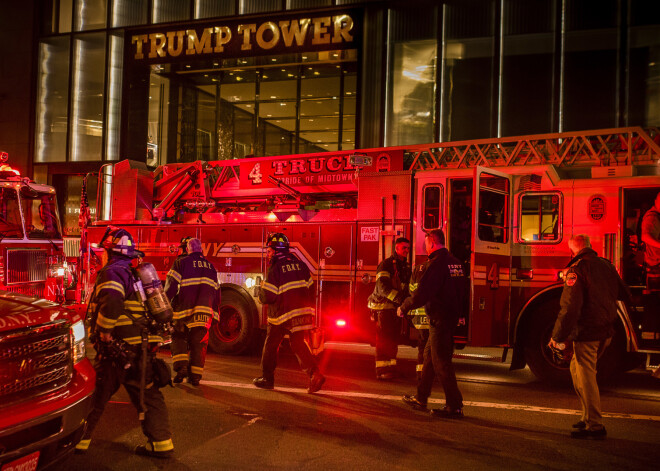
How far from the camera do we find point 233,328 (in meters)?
9.59

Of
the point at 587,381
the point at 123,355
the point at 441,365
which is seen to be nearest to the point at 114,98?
the point at 441,365

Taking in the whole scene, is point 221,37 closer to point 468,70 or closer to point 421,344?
point 468,70

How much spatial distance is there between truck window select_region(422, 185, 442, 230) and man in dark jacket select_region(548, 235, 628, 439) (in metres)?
2.95

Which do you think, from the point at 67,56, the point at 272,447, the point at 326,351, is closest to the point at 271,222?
the point at 326,351

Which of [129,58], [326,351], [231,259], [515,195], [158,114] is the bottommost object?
[326,351]

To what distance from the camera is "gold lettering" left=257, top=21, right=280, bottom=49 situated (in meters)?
17.5

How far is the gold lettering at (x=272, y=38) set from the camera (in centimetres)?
1753

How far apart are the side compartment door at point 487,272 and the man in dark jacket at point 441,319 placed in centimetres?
171

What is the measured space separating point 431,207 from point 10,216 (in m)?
5.60

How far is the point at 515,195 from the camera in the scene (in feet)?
26.3

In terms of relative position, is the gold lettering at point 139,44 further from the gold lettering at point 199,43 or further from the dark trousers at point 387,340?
the dark trousers at point 387,340

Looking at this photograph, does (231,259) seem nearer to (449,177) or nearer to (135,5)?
(449,177)

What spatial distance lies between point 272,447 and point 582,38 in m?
13.0

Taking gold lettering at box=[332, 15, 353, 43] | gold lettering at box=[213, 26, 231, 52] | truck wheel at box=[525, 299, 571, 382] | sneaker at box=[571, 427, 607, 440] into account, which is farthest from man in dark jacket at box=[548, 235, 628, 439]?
gold lettering at box=[213, 26, 231, 52]
